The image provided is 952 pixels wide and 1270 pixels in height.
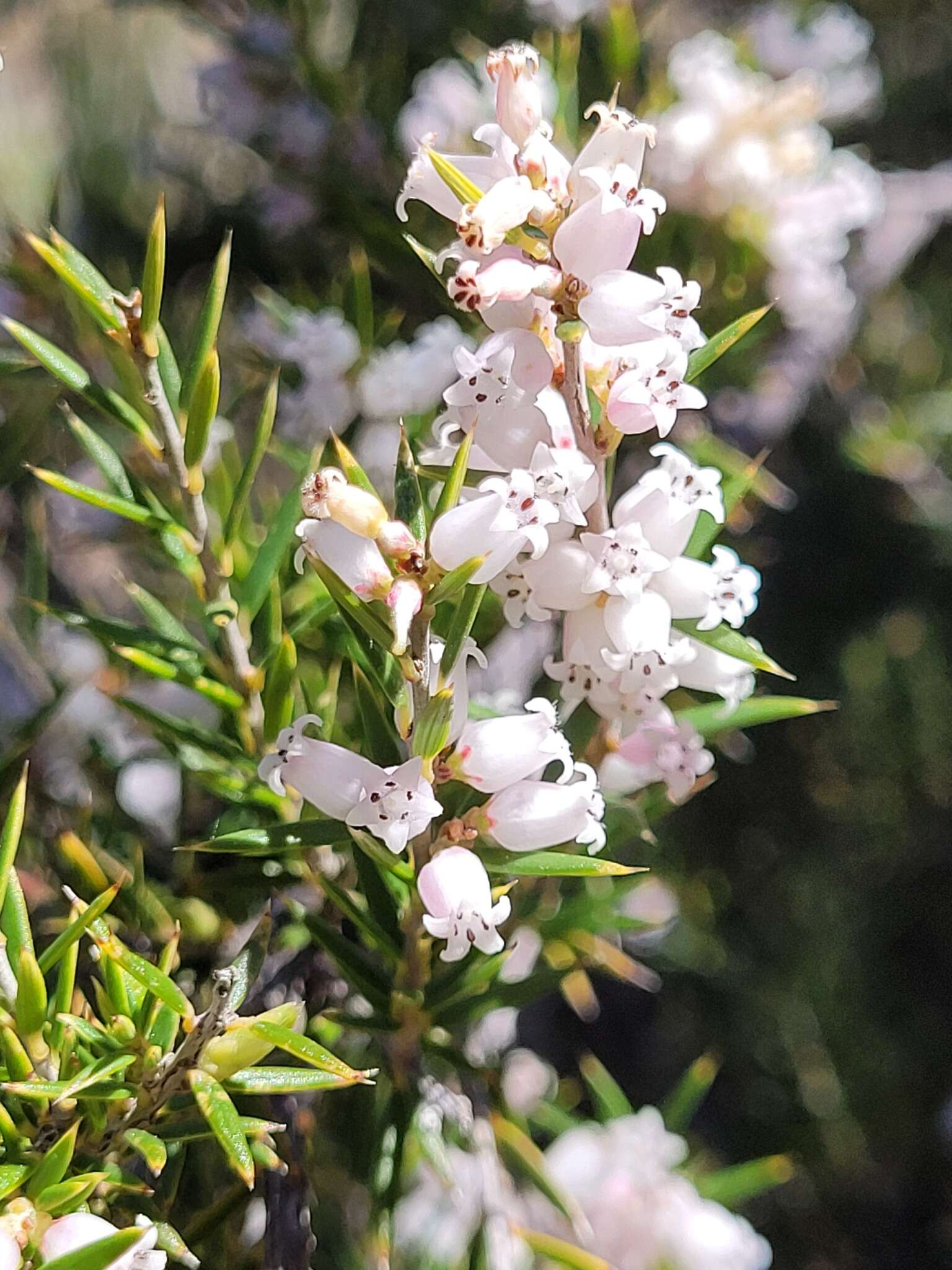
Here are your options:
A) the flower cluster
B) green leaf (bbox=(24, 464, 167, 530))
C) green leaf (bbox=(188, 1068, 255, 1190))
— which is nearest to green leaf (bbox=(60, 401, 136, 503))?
green leaf (bbox=(24, 464, 167, 530))

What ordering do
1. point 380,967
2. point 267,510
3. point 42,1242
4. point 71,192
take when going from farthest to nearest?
point 71,192, point 267,510, point 380,967, point 42,1242

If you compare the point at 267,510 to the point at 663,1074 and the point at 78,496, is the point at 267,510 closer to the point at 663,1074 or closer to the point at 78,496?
the point at 78,496

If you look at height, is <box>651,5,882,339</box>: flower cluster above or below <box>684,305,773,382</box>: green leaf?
below

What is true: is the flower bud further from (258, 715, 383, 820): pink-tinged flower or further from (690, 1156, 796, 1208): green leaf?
(690, 1156, 796, 1208): green leaf

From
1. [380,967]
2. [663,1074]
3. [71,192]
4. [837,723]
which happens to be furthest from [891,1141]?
[71,192]

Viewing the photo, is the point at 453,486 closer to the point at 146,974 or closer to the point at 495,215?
the point at 495,215
